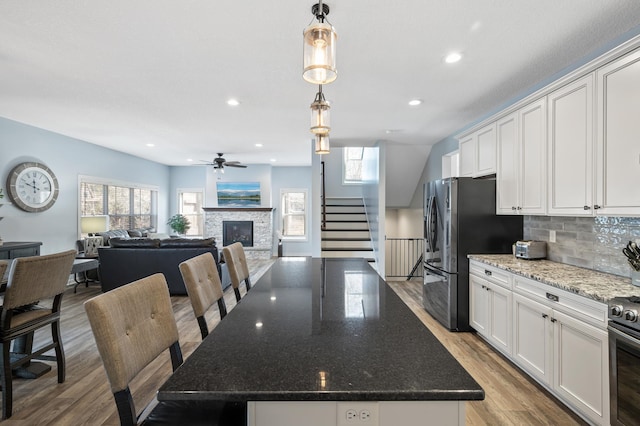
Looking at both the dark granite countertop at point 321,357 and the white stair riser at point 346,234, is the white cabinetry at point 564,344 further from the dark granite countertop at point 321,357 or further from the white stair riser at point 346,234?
the white stair riser at point 346,234

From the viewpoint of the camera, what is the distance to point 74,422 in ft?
6.72

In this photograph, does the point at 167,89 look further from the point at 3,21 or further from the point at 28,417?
the point at 28,417

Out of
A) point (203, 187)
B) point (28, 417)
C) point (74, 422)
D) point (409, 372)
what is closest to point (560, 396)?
point (409, 372)

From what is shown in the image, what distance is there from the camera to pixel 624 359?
1660mm

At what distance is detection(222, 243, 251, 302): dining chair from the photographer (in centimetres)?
219

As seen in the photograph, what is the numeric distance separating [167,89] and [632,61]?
12.3ft

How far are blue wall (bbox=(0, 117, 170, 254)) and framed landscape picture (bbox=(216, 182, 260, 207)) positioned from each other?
2.64 m

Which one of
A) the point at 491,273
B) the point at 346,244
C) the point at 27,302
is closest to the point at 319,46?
the point at 27,302

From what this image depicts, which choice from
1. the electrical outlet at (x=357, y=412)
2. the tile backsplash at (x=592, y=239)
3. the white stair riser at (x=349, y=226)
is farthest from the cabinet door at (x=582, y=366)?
the white stair riser at (x=349, y=226)

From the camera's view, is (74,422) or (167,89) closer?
(74,422)

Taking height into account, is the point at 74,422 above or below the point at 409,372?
below

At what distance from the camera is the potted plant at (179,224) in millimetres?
8812

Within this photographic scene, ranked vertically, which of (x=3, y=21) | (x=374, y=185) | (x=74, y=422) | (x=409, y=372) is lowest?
(x=74, y=422)

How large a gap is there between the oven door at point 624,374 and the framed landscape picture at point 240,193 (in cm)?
830
